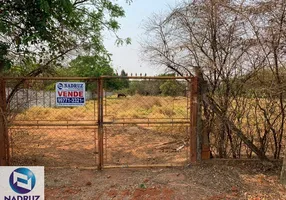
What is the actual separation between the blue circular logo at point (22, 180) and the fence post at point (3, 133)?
224 cm

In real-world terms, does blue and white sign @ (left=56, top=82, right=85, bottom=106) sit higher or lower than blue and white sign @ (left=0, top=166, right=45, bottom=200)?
higher

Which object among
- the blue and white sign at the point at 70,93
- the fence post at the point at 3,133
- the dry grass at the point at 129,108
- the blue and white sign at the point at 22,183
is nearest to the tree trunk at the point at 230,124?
the dry grass at the point at 129,108

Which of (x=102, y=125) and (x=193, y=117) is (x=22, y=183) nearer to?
(x=102, y=125)

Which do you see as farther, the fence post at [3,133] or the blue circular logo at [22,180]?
the fence post at [3,133]

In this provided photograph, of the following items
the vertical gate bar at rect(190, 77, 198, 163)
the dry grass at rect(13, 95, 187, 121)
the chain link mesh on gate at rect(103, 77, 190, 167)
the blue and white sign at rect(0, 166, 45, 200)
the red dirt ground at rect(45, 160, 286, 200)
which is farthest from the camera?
the dry grass at rect(13, 95, 187, 121)

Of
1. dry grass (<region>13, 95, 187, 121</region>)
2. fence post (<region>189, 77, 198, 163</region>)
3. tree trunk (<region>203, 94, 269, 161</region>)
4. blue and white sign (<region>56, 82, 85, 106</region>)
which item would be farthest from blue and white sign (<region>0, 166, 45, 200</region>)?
tree trunk (<region>203, 94, 269, 161</region>)

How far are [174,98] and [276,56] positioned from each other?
7.61 feet

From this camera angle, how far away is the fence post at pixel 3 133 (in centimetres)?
483

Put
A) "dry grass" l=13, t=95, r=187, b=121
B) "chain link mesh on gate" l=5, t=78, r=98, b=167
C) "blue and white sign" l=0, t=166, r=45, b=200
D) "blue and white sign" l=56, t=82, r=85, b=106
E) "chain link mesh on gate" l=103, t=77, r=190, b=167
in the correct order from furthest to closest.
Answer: "dry grass" l=13, t=95, r=187, b=121 → "chain link mesh on gate" l=103, t=77, r=190, b=167 → "chain link mesh on gate" l=5, t=78, r=98, b=167 → "blue and white sign" l=56, t=82, r=85, b=106 → "blue and white sign" l=0, t=166, r=45, b=200

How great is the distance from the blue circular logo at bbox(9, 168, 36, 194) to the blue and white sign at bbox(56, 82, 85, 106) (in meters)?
2.01

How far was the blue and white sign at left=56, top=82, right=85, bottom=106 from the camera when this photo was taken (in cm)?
483

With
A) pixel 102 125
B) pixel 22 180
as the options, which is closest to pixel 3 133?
pixel 102 125

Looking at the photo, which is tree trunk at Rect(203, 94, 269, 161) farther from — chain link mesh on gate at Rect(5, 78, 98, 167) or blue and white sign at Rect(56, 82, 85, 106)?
blue and white sign at Rect(56, 82, 85, 106)

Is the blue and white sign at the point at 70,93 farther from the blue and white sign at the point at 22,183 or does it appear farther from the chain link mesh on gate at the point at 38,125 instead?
the blue and white sign at the point at 22,183
